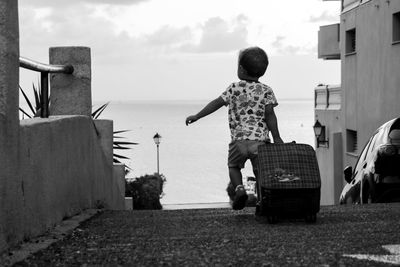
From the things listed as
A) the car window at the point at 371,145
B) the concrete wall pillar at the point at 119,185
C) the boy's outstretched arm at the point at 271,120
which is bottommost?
the concrete wall pillar at the point at 119,185

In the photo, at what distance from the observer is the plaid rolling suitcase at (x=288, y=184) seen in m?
8.26

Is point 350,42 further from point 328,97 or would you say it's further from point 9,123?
point 9,123

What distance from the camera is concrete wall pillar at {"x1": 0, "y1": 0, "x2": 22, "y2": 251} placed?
623cm

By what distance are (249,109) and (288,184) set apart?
107cm

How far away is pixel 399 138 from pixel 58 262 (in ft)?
19.4

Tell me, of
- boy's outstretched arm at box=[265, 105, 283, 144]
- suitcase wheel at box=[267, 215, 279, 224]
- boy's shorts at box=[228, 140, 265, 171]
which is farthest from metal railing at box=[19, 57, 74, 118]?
suitcase wheel at box=[267, 215, 279, 224]

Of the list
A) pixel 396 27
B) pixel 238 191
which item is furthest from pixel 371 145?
pixel 396 27

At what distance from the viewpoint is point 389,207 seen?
379 inches

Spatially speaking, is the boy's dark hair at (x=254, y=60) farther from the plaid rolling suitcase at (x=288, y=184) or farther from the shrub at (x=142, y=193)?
the shrub at (x=142, y=193)

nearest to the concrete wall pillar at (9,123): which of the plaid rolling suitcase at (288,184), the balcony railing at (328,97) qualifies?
the plaid rolling suitcase at (288,184)

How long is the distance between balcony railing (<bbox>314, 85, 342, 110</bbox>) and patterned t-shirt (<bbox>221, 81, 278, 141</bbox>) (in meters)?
24.6

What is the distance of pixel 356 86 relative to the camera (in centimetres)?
2969

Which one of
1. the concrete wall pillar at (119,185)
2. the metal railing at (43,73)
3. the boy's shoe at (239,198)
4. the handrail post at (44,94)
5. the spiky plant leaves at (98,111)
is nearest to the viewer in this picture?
the metal railing at (43,73)

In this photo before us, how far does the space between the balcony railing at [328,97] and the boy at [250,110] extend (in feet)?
80.5
